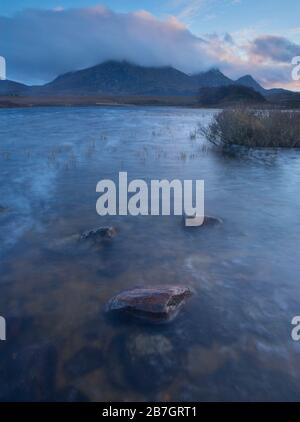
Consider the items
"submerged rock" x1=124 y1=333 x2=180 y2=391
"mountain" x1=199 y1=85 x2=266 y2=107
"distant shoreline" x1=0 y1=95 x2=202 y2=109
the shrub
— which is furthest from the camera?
"mountain" x1=199 y1=85 x2=266 y2=107

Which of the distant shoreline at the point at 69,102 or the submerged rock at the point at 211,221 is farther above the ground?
the distant shoreline at the point at 69,102

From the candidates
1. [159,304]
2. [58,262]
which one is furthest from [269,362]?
[58,262]

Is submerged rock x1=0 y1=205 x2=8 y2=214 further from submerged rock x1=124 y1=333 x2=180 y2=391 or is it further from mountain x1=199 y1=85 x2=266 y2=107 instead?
mountain x1=199 y1=85 x2=266 y2=107

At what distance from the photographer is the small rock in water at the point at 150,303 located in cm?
628

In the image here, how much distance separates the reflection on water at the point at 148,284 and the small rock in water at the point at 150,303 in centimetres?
18

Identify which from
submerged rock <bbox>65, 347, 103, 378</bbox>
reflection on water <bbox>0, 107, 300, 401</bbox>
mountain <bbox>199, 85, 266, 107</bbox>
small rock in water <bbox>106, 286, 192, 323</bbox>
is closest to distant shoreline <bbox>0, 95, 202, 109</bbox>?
mountain <bbox>199, 85, 266, 107</bbox>

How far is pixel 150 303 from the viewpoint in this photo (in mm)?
6379

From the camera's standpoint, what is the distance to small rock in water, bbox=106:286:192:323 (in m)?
6.28

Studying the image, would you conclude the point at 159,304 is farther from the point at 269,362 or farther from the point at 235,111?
the point at 235,111

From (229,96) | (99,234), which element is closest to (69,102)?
(229,96)

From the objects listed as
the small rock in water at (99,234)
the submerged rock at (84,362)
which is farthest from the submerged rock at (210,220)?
the submerged rock at (84,362)

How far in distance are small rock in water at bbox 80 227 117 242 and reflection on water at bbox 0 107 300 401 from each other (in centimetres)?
26

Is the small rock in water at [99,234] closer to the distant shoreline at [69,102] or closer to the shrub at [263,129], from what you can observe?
the shrub at [263,129]

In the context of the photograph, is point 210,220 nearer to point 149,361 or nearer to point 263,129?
point 149,361
